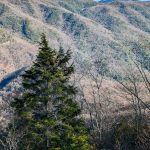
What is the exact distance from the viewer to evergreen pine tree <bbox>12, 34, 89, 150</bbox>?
33.0 meters

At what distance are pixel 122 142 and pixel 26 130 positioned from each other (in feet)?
56.3

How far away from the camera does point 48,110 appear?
3375cm

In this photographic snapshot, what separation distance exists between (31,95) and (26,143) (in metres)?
3.94

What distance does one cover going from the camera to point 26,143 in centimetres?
3406

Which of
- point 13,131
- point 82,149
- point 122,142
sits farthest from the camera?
point 122,142

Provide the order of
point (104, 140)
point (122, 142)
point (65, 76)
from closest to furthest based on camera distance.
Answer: point (65, 76)
point (122, 142)
point (104, 140)

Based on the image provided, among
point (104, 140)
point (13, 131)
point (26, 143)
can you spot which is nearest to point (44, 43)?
point (26, 143)

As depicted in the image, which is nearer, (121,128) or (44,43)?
(44,43)

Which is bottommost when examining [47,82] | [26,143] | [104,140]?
[104,140]

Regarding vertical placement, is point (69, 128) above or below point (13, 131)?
above

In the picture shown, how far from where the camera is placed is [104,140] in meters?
55.9

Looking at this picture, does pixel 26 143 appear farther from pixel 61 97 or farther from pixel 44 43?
pixel 44 43

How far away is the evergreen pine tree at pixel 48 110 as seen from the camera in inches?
1298

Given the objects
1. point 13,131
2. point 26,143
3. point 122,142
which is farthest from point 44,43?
point 122,142
